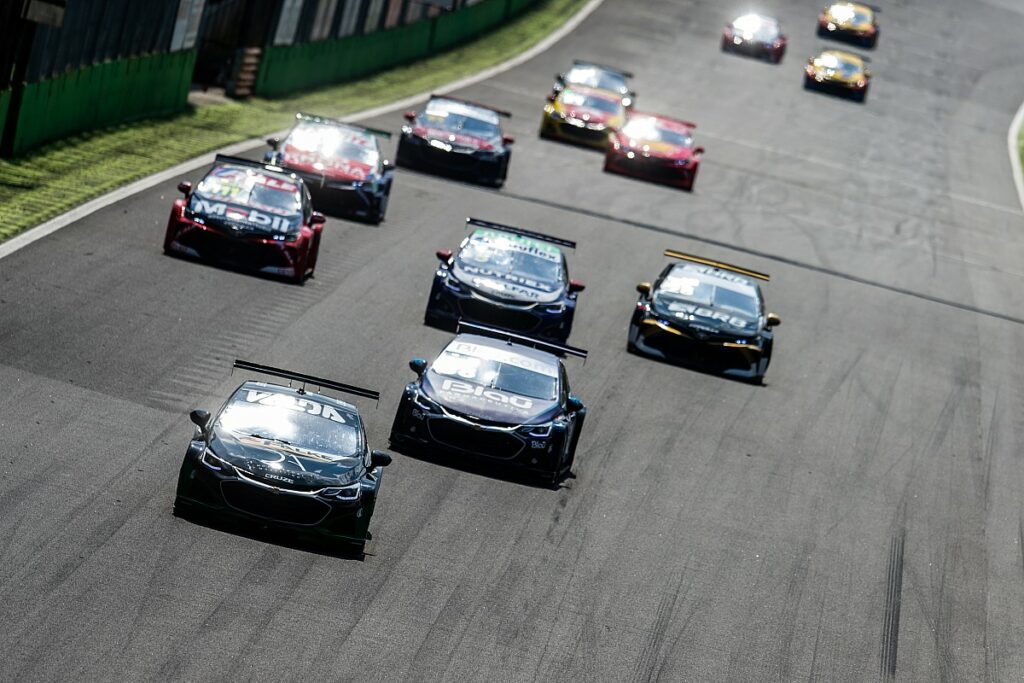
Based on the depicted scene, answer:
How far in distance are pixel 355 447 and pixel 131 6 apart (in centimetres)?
2034

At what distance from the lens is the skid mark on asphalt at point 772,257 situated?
34062 mm

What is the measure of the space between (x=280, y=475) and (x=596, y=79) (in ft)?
116

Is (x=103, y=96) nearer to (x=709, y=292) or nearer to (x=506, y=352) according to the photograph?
(x=709, y=292)

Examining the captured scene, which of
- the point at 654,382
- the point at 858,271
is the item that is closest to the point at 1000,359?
the point at 858,271

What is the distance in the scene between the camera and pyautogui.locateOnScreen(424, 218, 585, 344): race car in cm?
2255

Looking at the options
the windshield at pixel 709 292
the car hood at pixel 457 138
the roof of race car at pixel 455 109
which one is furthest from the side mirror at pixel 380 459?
the roof of race car at pixel 455 109

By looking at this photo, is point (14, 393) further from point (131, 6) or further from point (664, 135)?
point (664, 135)

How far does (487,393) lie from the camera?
690 inches

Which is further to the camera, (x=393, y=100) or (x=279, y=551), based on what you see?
(x=393, y=100)

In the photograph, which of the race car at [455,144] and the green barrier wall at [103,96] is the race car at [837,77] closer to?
the race car at [455,144]

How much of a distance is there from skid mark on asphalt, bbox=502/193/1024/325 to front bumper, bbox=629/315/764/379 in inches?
424

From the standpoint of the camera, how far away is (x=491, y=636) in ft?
44.2

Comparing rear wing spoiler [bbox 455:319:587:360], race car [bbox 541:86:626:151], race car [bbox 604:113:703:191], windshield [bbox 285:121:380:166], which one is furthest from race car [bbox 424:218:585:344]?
race car [bbox 541:86:626:151]

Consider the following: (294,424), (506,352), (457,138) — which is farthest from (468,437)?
(457,138)
